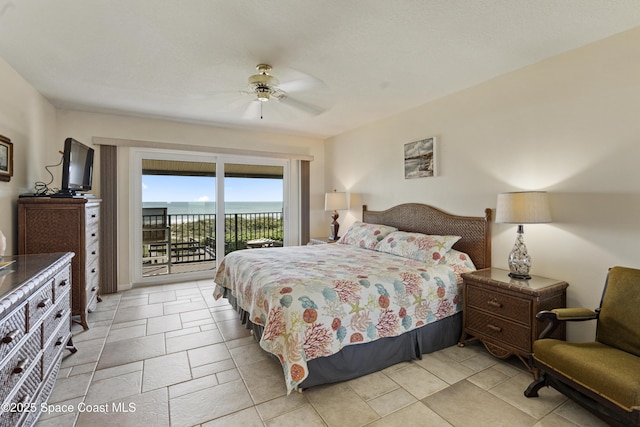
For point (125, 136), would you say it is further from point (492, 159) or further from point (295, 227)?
point (492, 159)

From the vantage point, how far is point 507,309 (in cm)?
237

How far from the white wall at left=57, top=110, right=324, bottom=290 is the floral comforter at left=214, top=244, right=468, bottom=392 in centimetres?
228

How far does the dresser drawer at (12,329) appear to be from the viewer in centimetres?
129

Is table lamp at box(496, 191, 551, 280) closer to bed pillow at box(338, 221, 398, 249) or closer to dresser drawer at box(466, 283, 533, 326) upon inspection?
dresser drawer at box(466, 283, 533, 326)

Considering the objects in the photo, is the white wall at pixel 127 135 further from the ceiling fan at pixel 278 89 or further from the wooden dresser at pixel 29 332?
the wooden dresser at pixel 29 332

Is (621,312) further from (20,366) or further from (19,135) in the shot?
(19,135)

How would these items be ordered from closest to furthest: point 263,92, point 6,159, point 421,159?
point 6,159, point 263,92, point 421,159

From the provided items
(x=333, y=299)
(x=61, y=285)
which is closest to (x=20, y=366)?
(x=61, y=285)

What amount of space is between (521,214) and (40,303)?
3290mm

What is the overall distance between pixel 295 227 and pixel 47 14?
4208mm

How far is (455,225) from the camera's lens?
3.36 m

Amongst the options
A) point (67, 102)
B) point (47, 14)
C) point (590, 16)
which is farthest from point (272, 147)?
point (590, 16)

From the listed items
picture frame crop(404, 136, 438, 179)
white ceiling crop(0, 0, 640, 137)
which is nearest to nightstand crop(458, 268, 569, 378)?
picture frame crop(404, 136, 438, 179)

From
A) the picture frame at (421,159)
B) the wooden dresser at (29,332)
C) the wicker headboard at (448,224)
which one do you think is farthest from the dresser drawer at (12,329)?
the picture frame at (421,159)
